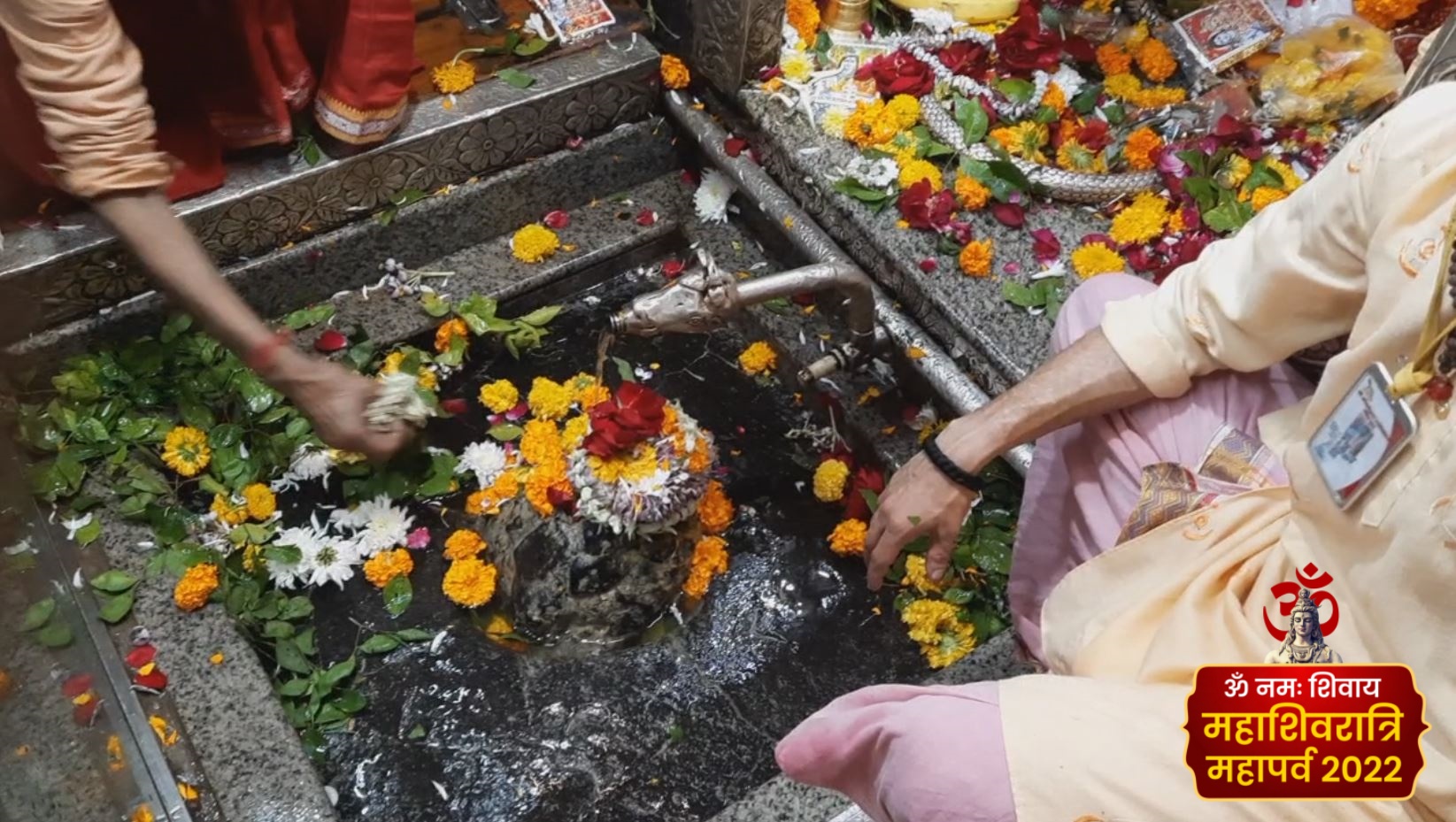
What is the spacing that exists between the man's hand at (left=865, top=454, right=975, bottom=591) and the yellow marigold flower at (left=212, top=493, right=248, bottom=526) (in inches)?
42.5

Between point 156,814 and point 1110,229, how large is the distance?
190 cm

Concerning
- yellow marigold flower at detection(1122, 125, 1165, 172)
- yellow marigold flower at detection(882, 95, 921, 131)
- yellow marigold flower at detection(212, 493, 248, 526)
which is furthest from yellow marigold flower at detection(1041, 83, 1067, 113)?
yellow marigold flower at detection(212, 493, 248, 526)

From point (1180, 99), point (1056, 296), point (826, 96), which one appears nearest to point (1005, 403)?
point (1056, 296)

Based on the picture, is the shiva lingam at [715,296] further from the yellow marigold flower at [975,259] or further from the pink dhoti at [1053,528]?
the pink dhoti at [1053,528]

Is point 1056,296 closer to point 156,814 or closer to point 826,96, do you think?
point 826,96

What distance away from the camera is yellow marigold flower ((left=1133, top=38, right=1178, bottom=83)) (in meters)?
2.47

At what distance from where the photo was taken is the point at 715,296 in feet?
5.82

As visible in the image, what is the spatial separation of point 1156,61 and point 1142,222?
0.50 m

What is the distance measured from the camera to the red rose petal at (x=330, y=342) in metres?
2.17

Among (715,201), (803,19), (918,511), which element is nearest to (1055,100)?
(803,19)

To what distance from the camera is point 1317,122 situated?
7.70 feet

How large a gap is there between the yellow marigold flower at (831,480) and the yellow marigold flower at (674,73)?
2.95 ft

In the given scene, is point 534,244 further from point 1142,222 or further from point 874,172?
point 1142,222

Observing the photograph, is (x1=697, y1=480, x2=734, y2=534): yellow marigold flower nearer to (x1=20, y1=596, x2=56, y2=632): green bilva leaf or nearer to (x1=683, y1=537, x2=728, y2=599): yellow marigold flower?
(x1=683, y1=537, x2=728, y2=599): yellow marigold flower
